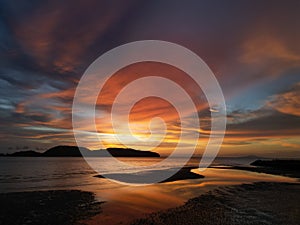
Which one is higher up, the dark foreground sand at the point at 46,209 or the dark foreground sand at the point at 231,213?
the dark foreground sand at the point at 46,209

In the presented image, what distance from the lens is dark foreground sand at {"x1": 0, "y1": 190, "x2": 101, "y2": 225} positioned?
13.4 m

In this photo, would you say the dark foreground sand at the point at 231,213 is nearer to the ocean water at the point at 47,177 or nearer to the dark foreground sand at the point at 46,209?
the dark foreground sand at the point at 46,209

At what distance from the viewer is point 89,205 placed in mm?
17594

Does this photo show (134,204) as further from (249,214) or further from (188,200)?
(249,214)

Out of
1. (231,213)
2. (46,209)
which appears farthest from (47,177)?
(231,213)

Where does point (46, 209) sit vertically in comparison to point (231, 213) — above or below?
above

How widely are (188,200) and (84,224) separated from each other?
1016 cm

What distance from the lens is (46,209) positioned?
634 inches

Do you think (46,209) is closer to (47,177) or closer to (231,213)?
(231,213)

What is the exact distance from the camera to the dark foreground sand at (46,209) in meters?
13.4

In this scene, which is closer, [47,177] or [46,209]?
[46,209]

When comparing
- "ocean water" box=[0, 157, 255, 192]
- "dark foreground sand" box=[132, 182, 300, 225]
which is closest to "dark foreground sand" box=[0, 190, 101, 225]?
"dark foreground sand" box=[132, 182, 300, 225]

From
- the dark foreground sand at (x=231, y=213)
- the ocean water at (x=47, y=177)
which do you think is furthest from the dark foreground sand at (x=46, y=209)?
the ocean water at (x=47, y=177)

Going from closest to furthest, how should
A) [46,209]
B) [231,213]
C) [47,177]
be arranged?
1. [231,213]
2. [46,209]
3. [47,177]
